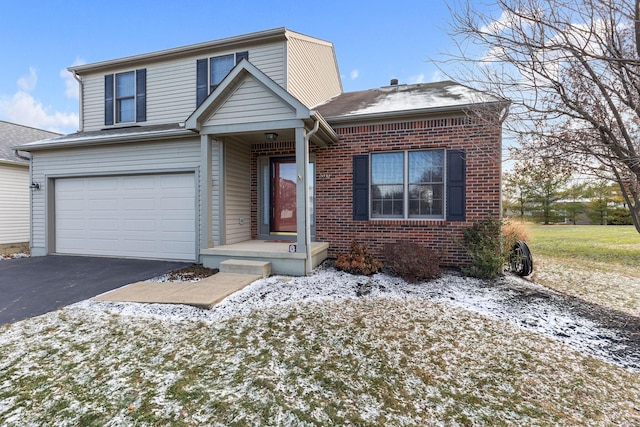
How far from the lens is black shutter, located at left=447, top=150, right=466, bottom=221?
6285 millimetres

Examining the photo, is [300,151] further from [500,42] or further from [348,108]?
→ [500,42]

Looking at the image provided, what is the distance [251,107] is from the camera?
5.86 m

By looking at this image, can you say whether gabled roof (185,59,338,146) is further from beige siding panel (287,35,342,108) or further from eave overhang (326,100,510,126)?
beige siding panel (287,35,342,108)

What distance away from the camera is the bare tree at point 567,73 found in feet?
10.3

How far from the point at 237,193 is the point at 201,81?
148 inches

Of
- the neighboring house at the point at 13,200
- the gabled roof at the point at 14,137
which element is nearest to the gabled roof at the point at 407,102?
the neighboring house at the point at 13,200

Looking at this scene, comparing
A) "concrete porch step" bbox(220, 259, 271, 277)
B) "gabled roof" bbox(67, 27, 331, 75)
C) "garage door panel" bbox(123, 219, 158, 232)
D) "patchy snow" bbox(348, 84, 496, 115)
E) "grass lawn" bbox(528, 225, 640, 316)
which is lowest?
"grass lawn" bbox(528, 225, 640, 316)

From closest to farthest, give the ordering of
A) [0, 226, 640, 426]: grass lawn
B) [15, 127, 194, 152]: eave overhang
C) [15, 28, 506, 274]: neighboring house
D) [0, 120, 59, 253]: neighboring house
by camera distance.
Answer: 1. [0, 226, 640, 426]: grass lawn
2. [15, 28, 506, 274]: neighboring house
3. [15, 127, 194, 152]: eave overhang
4. [0, 120, 59, 253]: neighboring house

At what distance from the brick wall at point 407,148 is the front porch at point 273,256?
93 cm

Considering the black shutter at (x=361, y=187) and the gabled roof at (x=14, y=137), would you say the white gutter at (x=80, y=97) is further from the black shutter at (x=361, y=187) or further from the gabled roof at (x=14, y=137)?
the black shutter at (x=361, y=187)

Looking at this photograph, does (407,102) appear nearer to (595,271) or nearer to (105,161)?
(595,271)

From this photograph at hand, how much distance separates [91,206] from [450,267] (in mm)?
9362

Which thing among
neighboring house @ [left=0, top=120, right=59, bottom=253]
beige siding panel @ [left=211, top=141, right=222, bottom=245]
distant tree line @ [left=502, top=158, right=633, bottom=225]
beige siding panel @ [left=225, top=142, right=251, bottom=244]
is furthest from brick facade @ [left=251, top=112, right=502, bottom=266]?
distant tree line @ [left=502, top=158, right=633, bottom=225]

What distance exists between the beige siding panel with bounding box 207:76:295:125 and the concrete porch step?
2852mm
